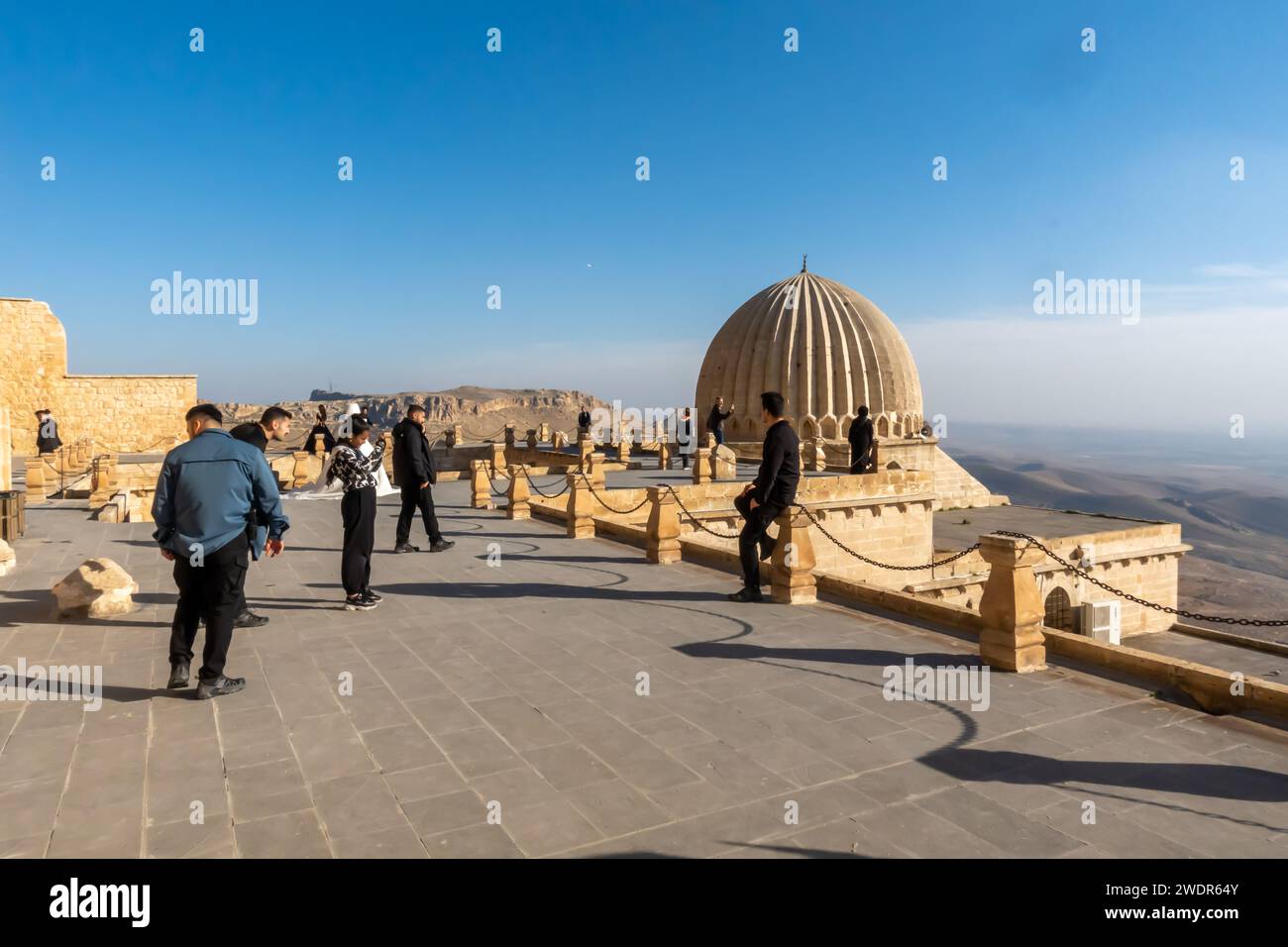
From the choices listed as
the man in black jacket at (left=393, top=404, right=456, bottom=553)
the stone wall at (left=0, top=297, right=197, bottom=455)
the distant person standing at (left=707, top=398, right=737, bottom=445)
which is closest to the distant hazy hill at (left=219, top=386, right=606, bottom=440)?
the stone wall at (left=0, top=297, right=197, bottom=455)

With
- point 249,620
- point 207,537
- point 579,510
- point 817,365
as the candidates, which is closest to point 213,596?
point 207,537

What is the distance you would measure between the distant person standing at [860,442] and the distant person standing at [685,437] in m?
5.32

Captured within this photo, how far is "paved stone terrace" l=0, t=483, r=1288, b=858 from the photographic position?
3418mm

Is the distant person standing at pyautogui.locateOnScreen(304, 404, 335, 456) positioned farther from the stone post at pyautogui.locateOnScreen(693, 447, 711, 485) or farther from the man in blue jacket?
the man in blue jacket

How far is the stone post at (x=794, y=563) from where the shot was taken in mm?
7660

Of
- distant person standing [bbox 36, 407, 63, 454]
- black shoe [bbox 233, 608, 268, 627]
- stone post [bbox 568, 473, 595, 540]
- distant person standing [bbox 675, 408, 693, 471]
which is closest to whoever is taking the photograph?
black shoe [bbox 233, 608, 268, 627]

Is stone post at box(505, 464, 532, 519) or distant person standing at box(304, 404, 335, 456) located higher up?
distant person standing at box(304, 404, 335, 456)

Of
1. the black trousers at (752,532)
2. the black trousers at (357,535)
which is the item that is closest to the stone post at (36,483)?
the black trousers at (357,535)

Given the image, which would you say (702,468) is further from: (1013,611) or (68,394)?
(68,394)

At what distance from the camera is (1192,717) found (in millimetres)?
4738

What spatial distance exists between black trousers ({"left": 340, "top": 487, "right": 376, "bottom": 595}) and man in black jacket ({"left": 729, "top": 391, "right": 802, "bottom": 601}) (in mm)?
3330

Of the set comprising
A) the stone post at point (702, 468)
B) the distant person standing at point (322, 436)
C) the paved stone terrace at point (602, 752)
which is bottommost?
the paved stone terrace at point (602, 752)

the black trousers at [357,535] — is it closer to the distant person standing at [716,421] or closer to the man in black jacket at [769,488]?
the man in black jacket at [769,488]
